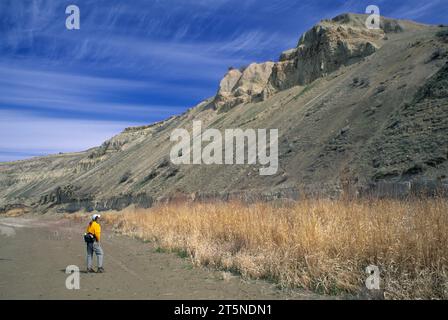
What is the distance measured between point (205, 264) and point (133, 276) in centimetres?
165

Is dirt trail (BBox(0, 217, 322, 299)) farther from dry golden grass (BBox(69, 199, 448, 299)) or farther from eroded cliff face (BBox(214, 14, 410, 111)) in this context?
eroded cliff face (BBox(214, 14, 410, 111))

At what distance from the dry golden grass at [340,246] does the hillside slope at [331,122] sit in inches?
30.3

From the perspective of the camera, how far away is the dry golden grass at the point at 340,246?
5.86 meters

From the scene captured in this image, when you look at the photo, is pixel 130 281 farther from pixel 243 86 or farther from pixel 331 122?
pixel 243 86

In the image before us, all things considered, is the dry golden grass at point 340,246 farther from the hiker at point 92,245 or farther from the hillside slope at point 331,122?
the hiker at point 92,245

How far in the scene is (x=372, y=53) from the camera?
1390 inches

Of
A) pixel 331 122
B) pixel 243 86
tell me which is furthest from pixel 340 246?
pixel 243 86

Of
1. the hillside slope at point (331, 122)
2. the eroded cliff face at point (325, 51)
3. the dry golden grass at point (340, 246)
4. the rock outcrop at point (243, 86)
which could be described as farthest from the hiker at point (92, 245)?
the rock outcrop at point (243, 86)

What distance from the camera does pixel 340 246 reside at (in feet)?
22.4

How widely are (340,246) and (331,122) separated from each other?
2109cm

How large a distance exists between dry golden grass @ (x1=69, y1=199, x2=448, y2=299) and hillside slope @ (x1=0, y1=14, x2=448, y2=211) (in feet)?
Result: 2.53
